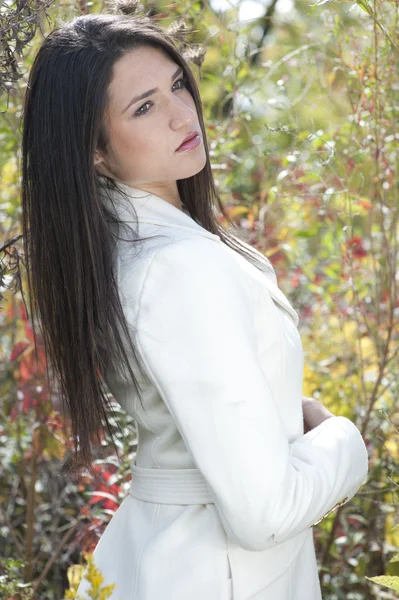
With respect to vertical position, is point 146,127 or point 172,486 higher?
point 146,127

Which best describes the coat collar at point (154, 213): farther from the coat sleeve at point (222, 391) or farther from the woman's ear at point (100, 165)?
the coat sleeve at point (222, 391)

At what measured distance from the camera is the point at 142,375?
139 centimetres

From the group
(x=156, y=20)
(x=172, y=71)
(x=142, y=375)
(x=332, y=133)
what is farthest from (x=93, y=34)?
(x=332, y=133)

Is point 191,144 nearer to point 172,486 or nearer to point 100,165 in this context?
point 100,165

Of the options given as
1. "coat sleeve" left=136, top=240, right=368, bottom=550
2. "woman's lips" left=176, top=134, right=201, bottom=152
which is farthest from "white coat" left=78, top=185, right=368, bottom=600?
"woman's lips" left=176, top=134, right=201, bottom=152

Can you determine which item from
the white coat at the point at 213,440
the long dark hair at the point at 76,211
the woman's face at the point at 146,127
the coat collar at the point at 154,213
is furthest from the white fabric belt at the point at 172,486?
the woman's face at the point at 146,127

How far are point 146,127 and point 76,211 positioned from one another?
0.20m

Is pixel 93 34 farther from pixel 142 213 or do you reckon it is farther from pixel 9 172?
pixel 9 172

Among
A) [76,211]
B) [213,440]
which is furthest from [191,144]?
[213,440]

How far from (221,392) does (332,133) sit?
109 cm

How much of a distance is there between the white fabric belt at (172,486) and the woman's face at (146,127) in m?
0.51

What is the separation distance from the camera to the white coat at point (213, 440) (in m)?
1.24

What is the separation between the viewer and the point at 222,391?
4.06 feet

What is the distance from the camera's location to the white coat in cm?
124
